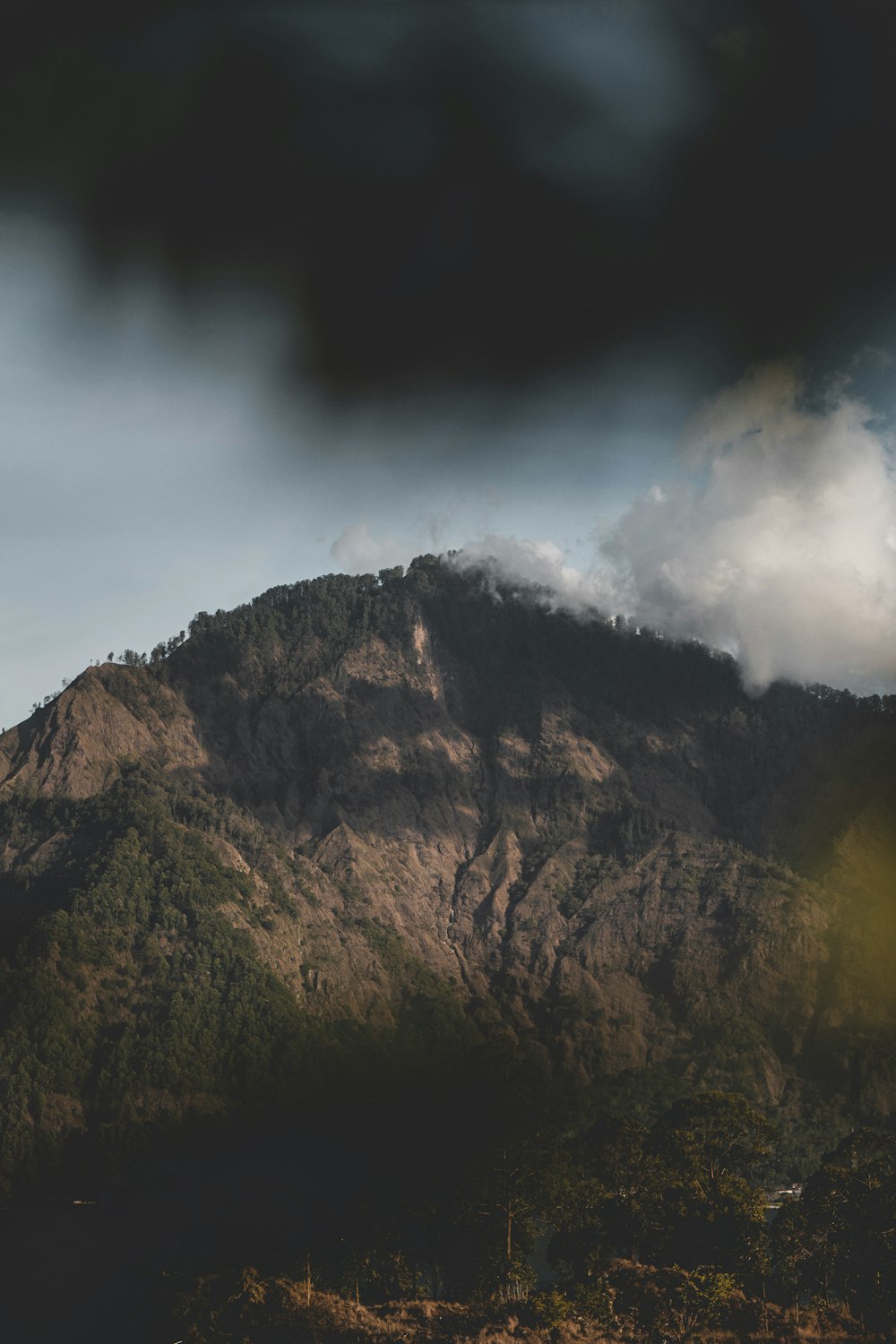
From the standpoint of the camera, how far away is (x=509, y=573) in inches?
4729

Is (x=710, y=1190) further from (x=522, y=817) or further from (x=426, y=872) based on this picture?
(x=522, y=817)

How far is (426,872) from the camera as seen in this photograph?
98250mm

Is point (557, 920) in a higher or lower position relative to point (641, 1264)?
higher

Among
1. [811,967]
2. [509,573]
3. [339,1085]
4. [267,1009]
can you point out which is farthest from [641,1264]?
[509,573]

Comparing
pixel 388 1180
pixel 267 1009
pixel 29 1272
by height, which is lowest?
pixel 29 1272

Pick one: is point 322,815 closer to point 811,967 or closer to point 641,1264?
point 811,967

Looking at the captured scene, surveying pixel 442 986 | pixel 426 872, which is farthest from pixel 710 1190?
pixel 426 872

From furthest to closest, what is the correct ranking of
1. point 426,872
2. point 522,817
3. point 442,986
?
1. point 522,817
2. point 426,872
3. point 442,986

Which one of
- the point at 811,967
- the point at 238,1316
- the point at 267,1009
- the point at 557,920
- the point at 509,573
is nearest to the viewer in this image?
the point at 238,1316

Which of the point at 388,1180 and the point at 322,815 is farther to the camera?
the point at 322,815

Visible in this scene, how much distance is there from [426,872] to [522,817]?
1090 cm

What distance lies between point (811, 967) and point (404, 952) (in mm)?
26013

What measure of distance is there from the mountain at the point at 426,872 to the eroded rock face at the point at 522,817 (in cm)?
27

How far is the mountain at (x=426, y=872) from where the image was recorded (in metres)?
59.6
